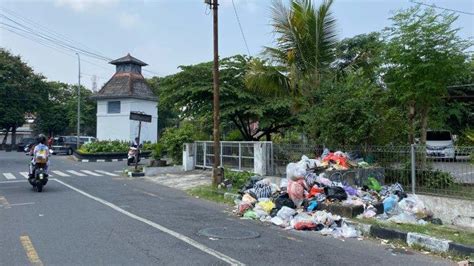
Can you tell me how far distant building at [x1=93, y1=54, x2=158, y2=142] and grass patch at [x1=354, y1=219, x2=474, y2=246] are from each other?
35.2 m

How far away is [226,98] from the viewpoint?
750 inches

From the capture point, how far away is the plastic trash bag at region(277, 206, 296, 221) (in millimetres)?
9023

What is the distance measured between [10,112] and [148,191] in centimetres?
4007

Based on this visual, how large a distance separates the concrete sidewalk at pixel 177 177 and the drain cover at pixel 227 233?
6.62 meters

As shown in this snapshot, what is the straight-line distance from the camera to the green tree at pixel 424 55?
1167 cm

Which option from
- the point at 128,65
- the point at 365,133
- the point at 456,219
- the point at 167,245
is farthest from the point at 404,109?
the point at 128,65

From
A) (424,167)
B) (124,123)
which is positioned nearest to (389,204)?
(424,167)

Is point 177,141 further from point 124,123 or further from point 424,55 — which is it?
point 124,123

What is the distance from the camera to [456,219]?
9289 millimetres

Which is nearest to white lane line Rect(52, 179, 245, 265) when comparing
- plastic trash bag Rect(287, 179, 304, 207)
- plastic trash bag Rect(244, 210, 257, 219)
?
plastic trash bag Rect(244, 210, 257, 219)

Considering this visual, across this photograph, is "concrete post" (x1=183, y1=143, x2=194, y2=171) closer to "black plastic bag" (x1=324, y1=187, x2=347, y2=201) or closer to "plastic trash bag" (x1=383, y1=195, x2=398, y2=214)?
"black plastic bag" (x1=324, y1=187, x2=347, y2=201)

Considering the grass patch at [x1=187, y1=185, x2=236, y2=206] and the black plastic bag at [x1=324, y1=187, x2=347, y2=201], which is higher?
the black plastic bag at [x1=324, y1=187, x2=347, y2=201]

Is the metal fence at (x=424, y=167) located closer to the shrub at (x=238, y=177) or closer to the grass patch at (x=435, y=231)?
the grass patch at (x=435, y=231)

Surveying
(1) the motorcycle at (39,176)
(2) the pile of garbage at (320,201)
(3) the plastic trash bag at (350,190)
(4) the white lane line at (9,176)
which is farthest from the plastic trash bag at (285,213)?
(4) the white lane line at (9,176)
